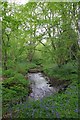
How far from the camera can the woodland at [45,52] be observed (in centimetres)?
493

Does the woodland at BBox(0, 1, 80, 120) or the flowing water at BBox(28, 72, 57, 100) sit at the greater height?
the woodland at BBox(0, 1, 80, 120)

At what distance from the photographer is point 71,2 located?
340 inches

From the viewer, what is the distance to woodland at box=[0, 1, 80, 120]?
493cm

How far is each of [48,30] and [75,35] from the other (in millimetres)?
3546

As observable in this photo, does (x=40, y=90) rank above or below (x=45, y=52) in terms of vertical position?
below

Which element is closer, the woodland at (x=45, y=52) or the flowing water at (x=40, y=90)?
the woodland at (x=45, y=52)

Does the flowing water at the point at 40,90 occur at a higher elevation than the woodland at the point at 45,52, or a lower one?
lower

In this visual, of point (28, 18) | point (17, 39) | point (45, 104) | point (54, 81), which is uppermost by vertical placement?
point (28, 18)

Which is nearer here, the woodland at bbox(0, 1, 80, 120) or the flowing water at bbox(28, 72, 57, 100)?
the woodland at bbox(0, 1, 80, 120)

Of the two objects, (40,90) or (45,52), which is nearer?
(40,90)

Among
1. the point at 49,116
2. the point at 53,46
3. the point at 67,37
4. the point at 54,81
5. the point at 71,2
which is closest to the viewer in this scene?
the point at 49,116

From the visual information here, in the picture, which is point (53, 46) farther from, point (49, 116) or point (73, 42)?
point (49, 116)

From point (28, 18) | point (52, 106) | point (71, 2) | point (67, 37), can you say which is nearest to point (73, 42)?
point (67, 37)

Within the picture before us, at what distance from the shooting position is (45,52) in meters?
12.8
